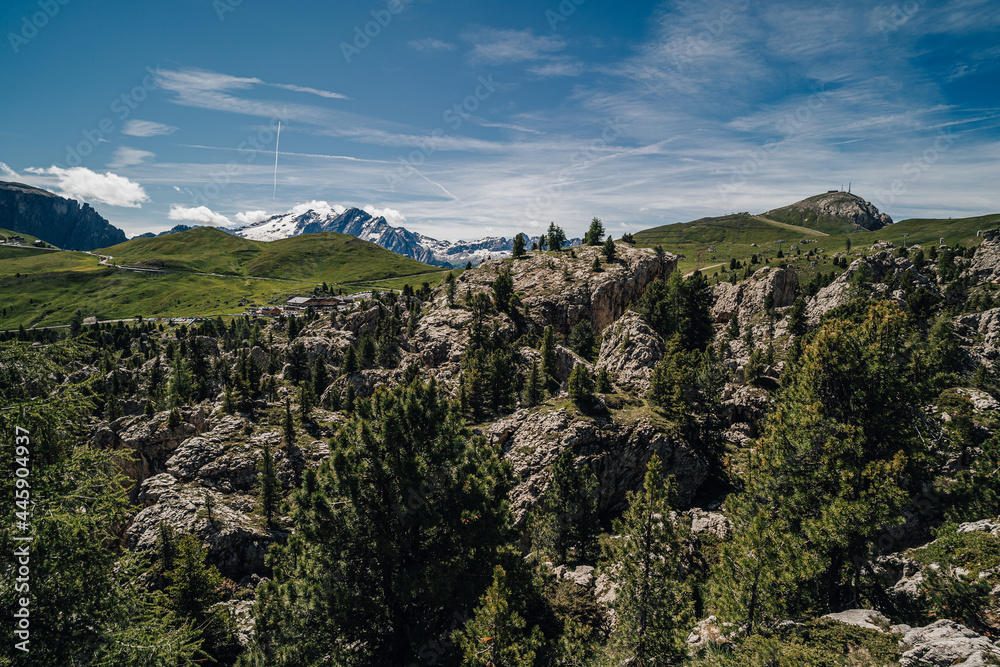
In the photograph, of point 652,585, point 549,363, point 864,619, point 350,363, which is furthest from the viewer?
point 350,363

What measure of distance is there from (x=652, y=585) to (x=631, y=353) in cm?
6199

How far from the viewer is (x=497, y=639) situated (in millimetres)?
17000

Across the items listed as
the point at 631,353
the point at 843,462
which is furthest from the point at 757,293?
the point at 843,462

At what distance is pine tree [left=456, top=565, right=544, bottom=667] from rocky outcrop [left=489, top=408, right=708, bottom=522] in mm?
34348

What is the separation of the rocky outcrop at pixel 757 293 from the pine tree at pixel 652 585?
114698 mm

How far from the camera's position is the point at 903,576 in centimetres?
2112

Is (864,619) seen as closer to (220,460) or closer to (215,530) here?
(215,530)

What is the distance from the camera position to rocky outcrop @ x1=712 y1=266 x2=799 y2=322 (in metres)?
120

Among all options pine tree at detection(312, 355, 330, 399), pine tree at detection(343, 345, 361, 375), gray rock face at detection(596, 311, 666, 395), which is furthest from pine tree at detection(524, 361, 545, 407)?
pine tree at detection(312, 355, 330, 399)

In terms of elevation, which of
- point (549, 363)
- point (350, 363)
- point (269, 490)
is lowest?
point (269, 490)

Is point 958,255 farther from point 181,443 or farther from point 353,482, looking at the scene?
point 181,443

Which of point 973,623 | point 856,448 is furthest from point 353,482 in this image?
point 973,623

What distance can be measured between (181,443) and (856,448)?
83.6m

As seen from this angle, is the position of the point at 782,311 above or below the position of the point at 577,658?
above
